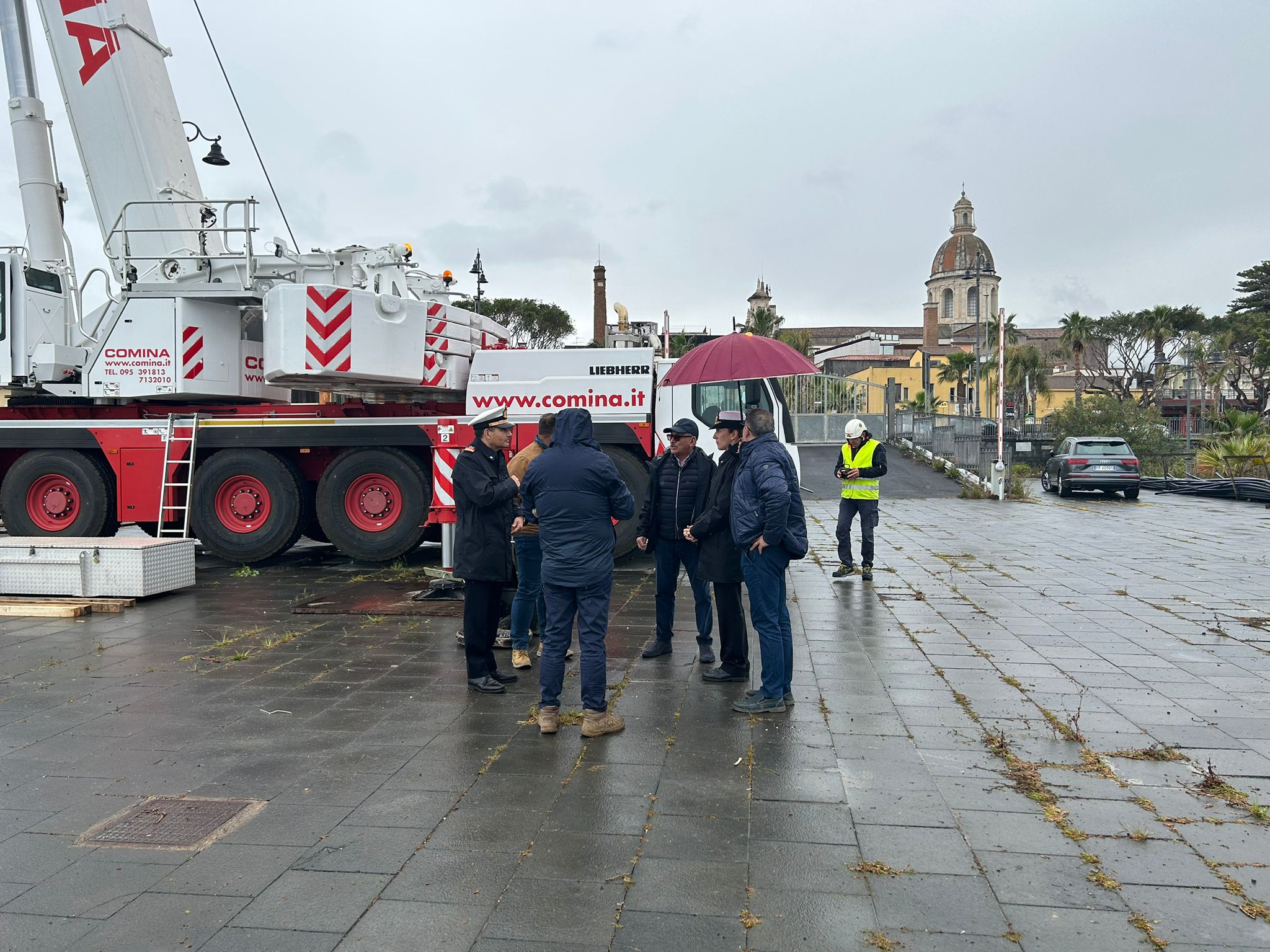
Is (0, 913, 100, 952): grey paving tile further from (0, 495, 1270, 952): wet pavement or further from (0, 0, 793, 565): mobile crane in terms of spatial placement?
(0, 0, 793, 565): mobile crane

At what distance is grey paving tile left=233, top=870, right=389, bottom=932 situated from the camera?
3.09 meters

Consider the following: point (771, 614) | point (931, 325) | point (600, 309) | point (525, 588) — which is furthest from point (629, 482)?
point (931, 325)

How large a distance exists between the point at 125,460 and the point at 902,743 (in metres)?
9.87

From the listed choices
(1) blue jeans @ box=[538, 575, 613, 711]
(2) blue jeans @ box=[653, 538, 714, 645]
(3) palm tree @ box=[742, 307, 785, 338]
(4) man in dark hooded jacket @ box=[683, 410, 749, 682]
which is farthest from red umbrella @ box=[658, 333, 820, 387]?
(3) palm tree @ box=[742, 307, 785, 338]

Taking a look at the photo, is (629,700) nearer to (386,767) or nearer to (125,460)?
(386,767)

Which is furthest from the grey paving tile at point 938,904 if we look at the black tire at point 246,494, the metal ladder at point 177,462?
the metal ladder at point 177,462

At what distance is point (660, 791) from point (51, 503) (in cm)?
1020

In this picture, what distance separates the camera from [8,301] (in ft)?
35.3

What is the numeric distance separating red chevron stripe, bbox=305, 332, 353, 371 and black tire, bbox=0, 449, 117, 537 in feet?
10.9

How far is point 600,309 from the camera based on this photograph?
49.2 m

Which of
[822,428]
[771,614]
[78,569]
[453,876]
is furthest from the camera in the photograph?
[822,428]

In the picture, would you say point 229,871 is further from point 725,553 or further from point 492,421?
point 725,553

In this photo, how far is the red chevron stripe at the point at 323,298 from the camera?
10.2 metres

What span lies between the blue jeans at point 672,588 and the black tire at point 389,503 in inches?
191
